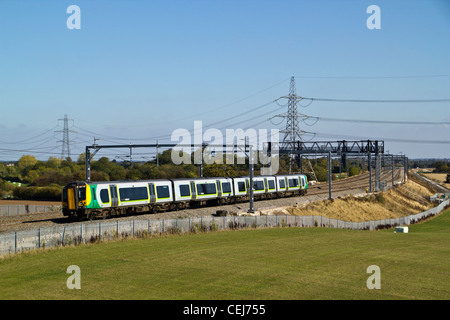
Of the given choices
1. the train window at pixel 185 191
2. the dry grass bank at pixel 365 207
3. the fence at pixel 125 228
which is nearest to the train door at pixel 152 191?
the train window at pixel 185 191

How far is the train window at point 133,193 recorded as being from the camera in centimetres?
3772

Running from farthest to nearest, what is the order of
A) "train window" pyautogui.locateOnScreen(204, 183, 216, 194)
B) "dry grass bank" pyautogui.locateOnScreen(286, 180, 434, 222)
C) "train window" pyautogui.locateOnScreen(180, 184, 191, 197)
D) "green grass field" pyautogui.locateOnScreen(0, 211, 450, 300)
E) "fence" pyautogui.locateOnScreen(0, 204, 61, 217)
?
"dry grass bank" pyautogui.locateOnScreen(286, 180, 434, 222), "fence" pyautogui.locateOnScreen(0, 204, 61, 217), "train window" pyautogui.locateOnScreen(204, 183, 216, 194), "train window" pyautogui.locateOnScreen(180, 184, 191, 197), "green grass field" pyautogui.locateOnScreen(0, 211, 450, 300)

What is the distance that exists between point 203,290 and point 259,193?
40.1m

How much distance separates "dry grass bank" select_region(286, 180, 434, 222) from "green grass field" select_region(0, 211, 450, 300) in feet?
82.3

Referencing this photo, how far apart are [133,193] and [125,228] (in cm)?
1011

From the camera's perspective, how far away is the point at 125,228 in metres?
28.7

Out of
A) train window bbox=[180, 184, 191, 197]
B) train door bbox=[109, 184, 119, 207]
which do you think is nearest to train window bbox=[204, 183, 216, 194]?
train window bbox=[180, 184, 191, 197]

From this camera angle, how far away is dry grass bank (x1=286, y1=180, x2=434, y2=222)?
2213 inches

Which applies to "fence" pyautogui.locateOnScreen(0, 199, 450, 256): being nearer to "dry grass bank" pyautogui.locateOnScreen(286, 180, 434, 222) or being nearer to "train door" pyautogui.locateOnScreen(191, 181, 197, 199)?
"train door" pyautogui.locateOnScreen(191, 181, 197, 199)

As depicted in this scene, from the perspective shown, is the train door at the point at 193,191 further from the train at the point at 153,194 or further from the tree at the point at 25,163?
the tree at the point at 25,163

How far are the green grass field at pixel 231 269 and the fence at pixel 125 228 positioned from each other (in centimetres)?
82

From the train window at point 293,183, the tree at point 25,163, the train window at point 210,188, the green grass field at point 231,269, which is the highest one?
the tree at point 25,163

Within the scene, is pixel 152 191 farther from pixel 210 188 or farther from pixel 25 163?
pixel 25 163

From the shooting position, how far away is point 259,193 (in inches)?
2188
